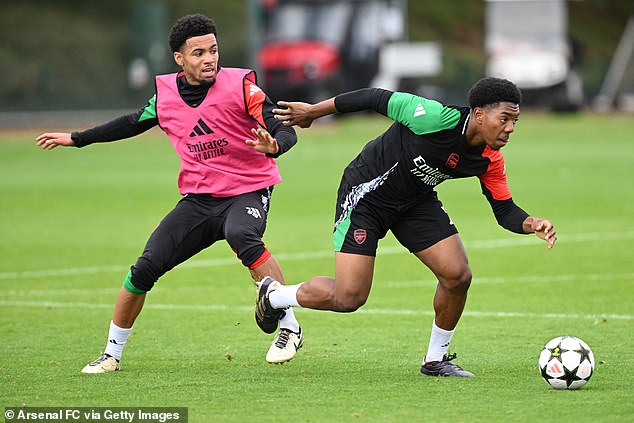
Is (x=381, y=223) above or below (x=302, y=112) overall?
below

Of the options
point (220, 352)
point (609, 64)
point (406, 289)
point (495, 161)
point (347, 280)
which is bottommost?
point (609, 64)

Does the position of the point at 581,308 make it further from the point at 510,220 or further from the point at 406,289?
the point at 510,220

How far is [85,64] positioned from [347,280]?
47669mm

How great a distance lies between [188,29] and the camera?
8.91m

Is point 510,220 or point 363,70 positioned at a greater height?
point 510,220

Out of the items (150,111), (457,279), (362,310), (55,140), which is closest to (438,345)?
(457,279)

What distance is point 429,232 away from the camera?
8430mm

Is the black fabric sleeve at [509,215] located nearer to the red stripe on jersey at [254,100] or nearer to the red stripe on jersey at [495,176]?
the red stripe on jersey at [495,176]

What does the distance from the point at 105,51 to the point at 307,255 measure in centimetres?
4280

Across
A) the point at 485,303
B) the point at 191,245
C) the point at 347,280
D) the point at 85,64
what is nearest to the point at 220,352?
the point at 191,245

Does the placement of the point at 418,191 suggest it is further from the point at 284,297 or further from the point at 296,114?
the point at 284,297

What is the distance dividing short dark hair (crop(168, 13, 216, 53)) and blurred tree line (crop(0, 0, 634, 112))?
128 ft

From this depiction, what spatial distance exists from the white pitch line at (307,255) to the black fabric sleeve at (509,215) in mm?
6793

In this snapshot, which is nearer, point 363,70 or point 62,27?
point 363,70
